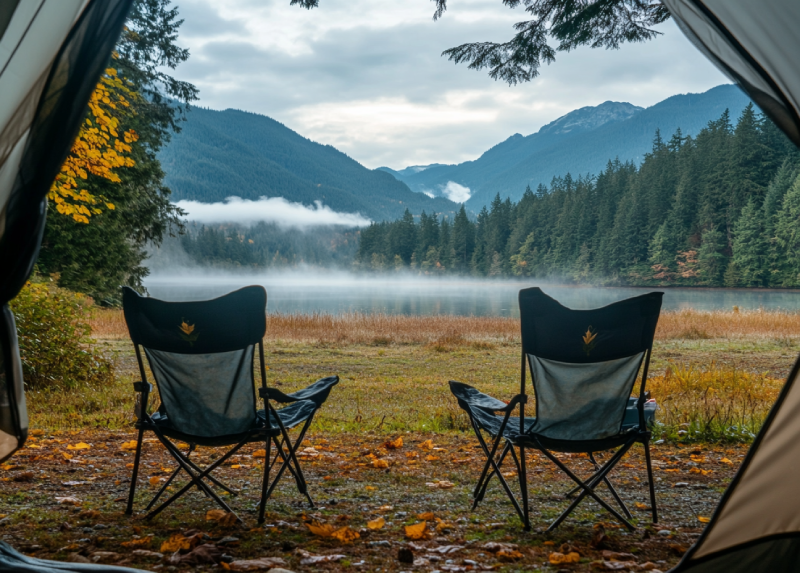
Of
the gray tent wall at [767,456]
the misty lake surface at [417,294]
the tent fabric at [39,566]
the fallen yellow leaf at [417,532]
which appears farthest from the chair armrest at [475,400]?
the misty lake surface at [417,294]

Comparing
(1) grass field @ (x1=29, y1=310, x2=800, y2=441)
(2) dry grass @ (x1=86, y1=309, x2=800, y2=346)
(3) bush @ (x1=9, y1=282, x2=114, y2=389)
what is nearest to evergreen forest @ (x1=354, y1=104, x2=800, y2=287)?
(2) dry grass @ (x1=86, y1=309, x2=800, y2=346)

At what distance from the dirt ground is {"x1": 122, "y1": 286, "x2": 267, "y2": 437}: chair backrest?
395 millimetres

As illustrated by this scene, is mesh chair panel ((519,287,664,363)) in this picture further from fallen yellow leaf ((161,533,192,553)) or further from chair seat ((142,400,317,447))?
fallen yellow leaf ((161,533,192,553))

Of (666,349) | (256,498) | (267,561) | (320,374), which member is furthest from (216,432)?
(666,349)

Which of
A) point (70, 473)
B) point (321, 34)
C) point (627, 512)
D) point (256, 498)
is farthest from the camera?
point (321, 34)

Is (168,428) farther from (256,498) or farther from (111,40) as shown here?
(111,40)

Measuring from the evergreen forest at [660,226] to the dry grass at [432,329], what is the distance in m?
15.1

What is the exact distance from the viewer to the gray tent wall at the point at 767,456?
1.50m

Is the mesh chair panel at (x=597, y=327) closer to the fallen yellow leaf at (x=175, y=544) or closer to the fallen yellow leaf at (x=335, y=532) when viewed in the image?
the fallen yellow leaf at (x=335, y=532)

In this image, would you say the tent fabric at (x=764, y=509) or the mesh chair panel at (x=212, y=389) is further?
the mesh chair panel at (x=212, y=389)

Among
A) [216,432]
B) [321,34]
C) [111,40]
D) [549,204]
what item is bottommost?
[216,432]

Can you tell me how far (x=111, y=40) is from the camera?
174 cm

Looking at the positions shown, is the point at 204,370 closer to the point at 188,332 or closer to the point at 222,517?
the point at 188,332

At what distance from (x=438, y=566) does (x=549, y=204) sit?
5750 cm
